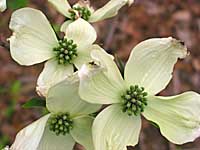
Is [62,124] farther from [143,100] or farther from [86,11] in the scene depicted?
[86,11]

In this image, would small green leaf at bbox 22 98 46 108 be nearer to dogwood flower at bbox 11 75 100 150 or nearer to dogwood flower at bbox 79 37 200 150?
dogwood flower at bbox 11 75 100 150

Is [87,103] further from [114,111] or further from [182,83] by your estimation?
[182,83]

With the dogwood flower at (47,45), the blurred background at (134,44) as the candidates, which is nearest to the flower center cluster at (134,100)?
the dogwood flower at (47,45)

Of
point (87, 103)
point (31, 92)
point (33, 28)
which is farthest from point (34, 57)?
point (31, 92)

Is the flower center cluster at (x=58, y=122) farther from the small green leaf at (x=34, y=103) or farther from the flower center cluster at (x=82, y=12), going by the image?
the flower center cluster at (x=82, y=12)

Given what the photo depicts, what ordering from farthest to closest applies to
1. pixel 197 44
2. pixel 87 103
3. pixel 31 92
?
pixel 197 44 → pixel 31 92 → pixel 87 103
